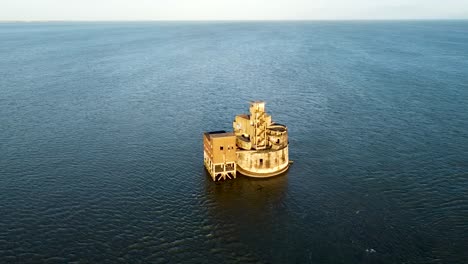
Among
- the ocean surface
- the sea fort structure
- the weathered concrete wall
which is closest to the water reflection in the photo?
the ocean surface

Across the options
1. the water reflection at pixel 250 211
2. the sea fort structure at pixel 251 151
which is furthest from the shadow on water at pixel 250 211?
the sea fort structure at pixel 251 151

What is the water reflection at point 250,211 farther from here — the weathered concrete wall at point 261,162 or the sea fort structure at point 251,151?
the sea fort structure at point 251,151

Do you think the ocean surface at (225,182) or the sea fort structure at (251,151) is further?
the sea fort structure at (251,151)

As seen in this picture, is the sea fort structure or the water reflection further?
the sea fort structure

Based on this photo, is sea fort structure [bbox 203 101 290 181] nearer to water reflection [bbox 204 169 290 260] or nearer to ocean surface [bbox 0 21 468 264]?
water reflection [bbox 204 169 290 260]

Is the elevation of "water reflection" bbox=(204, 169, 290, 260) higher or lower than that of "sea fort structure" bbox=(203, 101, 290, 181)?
lower

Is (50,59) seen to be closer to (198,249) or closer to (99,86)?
(99,86)

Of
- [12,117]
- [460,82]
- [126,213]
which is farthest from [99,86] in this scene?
[460,82]
